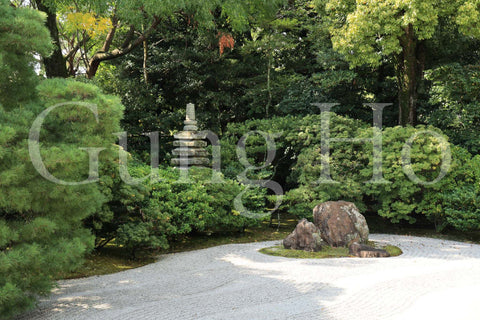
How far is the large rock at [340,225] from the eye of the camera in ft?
27.1

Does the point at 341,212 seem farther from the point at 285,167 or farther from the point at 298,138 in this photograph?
the point at 285,167

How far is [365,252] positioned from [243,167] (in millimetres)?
4508

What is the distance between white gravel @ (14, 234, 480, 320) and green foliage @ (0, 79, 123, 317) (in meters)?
0.77

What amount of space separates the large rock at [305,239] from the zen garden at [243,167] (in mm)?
41

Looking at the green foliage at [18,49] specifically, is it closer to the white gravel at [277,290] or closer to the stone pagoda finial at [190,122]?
the white gravel at [277,290]

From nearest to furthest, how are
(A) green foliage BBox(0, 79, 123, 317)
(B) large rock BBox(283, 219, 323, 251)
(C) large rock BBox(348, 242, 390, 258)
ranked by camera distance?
→ 1. (A) green foliage BBox(0, 79, 123, 317)
2. (C) large rock BBox(348, 242, 390, 258)
3. (B) large rock BBox(283, 219, 323, 251)

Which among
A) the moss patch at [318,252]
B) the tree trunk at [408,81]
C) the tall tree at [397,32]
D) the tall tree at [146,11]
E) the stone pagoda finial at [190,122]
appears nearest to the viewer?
the moss patch at [318,252]

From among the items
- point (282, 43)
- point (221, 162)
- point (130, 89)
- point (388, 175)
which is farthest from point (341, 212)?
point (130, 89)

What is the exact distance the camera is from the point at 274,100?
1420 cm

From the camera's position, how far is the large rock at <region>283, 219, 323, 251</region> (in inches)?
313

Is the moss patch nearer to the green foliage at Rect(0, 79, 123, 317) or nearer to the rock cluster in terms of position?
the rock cluster

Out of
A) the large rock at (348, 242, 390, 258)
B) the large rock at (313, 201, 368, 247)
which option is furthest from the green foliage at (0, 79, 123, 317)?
the large rock at (313, 201, 368, 247)

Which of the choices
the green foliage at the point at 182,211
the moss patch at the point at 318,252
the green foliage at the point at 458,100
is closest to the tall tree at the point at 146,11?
the green foliage at the point at 182,211

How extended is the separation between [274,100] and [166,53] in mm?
3941
